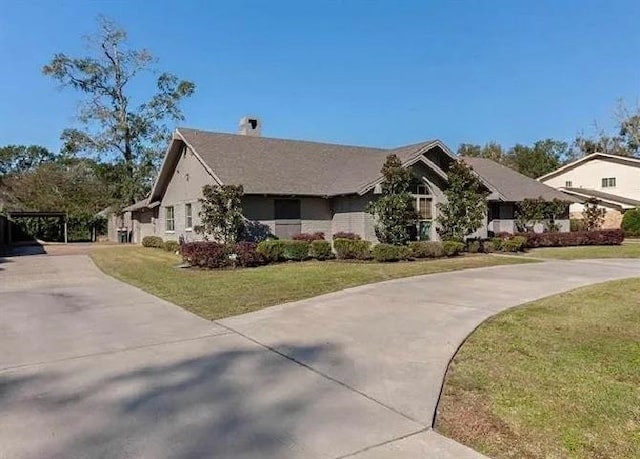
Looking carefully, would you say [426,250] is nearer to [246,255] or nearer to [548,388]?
[246,255]

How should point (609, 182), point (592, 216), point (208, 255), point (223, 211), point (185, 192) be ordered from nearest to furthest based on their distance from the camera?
point (208, 255) → point (223, 211) → point (185, 192) → point (592, 216) → point (609, 182)

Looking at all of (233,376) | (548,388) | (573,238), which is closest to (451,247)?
(573,238)

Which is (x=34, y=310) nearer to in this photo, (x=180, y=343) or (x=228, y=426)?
(x=180, y=343)

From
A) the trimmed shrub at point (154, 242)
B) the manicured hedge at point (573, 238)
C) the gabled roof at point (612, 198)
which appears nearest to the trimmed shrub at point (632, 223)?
the gabled roof at point (612, 198)

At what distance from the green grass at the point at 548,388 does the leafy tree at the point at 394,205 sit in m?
10.3

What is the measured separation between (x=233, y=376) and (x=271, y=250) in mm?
11337

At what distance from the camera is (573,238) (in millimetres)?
23750

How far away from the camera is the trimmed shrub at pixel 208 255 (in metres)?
15.1

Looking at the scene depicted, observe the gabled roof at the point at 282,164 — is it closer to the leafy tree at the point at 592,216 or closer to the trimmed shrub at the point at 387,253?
the trimmed shrub at the point at 387,253

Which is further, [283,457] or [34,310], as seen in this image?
[34,310]

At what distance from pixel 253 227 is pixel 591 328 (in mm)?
14112

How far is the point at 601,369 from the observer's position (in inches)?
200

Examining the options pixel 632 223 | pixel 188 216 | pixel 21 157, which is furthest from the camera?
pixel 21 157

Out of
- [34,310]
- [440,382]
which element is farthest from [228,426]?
[34,310]
